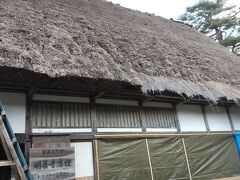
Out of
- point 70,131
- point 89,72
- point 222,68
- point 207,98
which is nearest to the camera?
point 89,72

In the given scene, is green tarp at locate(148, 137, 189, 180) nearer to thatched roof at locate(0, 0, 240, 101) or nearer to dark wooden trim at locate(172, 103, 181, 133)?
dark wooden trim at locate(172, 103, 181, 133)

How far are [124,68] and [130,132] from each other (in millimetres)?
1319

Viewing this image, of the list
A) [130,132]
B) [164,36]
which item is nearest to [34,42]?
[130,132]

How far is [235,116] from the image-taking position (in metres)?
7.46

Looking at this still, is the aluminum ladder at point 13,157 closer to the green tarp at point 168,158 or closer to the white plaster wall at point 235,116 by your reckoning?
the green tarp at point 168,158

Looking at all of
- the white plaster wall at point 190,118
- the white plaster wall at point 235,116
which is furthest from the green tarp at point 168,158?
the white plaster wall at point 235,116

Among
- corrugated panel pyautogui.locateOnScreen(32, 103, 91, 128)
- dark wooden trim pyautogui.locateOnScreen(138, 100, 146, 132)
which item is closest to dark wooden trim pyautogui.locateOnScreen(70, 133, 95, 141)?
corrugated panel pyautogui.locateOnScreen(32, 103, 91, 128)

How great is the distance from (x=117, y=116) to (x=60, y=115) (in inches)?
48.2

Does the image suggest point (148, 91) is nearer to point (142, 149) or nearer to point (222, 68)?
point (142, 149)

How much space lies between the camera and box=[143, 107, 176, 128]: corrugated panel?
225 inches

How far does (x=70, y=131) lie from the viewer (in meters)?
4.63

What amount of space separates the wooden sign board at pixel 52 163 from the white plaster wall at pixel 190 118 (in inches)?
118

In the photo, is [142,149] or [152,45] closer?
[142,149]

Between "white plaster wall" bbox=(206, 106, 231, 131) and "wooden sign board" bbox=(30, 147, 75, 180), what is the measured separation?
4037 mm
